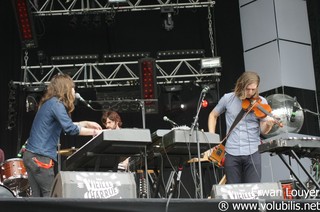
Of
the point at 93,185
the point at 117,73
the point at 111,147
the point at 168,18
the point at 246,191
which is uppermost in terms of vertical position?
the point at 168,18

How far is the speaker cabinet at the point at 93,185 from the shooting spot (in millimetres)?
4586

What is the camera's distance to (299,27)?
38.8 ft

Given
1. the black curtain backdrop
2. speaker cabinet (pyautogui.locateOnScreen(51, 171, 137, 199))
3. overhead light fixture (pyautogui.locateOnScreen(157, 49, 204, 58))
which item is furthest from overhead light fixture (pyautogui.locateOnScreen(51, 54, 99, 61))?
speaker cabinet (pyautogui.locateOnScreen(51, 171, 137, 199))

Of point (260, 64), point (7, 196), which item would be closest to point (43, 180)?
point (7, 196)

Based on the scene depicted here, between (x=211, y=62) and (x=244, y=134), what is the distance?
4.36 m

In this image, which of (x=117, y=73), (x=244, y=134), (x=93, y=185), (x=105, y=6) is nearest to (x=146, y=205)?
(x=93, y=185)

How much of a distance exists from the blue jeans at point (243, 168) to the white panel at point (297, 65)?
205 inches

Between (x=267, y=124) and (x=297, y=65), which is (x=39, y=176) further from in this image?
(x=297, y=65)

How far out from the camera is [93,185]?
15.4 ft

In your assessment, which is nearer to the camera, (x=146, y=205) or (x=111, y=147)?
(x=146, y=205)

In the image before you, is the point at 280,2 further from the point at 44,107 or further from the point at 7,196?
the point at 7,196

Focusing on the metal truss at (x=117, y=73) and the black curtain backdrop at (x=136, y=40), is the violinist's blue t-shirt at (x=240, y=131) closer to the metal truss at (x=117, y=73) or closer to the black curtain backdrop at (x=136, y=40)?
the metal truss at (x=117, y=73)

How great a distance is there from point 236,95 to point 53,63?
5.68 meters

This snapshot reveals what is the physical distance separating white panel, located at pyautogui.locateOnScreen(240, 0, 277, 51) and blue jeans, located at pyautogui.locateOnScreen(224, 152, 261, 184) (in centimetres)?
564
